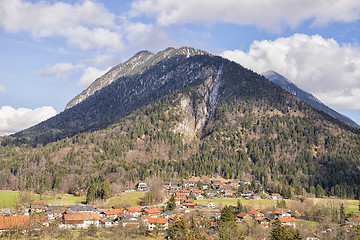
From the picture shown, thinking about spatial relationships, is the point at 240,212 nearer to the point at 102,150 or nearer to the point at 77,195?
the point at 77,195

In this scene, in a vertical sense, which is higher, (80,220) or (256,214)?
(256,214)

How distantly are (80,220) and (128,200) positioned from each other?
39.0 metres

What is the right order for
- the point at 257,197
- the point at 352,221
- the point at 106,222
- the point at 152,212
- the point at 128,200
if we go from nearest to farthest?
the point at 106,222
the point at 352,221
the point at 152,212
the point at 128,200
the point at 257,197

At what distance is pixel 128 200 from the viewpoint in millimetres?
126062

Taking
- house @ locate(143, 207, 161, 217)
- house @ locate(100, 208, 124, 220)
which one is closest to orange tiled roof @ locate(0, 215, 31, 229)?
house @ locate(100, 208, 124, 220)

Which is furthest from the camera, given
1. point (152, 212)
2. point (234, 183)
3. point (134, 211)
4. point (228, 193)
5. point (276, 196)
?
point (234, 183)

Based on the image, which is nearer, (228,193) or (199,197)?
(199,197)

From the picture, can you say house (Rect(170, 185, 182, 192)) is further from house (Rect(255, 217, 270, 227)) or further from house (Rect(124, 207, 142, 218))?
house (Rect(255, 217, 270, 227))

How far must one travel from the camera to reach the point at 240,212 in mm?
103500

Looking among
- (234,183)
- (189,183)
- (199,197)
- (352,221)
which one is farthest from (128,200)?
(352,221)

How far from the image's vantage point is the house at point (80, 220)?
3381 inches

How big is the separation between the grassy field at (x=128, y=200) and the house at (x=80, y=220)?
2799cm

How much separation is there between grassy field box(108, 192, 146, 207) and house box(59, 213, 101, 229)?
28.0 m

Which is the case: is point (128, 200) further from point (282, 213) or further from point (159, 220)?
point (282, 213)
